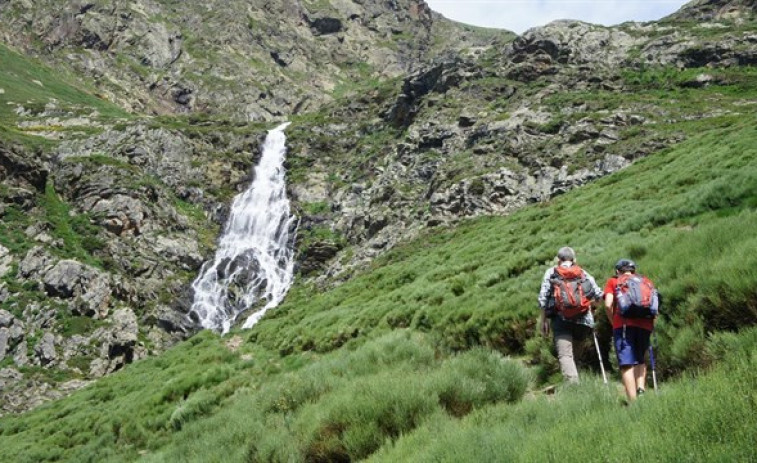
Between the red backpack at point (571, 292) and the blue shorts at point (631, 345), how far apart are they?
788 mm

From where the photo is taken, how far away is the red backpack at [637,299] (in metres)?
5.53

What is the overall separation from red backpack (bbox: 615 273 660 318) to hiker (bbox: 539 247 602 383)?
798mm

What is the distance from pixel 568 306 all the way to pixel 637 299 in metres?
1.04

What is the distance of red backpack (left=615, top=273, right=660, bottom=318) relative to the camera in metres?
5.53

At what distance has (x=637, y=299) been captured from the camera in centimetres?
557

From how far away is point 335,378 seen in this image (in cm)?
805

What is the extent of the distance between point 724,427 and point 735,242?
4.96 meters

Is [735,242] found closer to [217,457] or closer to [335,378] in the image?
[335,378]

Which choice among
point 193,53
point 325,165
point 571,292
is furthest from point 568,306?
point 193,53

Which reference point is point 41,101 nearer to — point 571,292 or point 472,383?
point 472,383

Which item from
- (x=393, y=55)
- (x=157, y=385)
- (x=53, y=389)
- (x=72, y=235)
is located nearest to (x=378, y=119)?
(x=72, y=235)

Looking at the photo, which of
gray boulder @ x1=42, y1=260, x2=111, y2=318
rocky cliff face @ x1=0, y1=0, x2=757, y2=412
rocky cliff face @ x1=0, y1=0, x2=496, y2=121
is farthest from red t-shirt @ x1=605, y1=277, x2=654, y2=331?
rocky cliff face @ x1=0, y1=0, x2=496, y2=121

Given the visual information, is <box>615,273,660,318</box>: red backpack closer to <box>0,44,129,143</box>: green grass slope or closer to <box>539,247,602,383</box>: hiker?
<box>539,247,602,383</box>: hiker

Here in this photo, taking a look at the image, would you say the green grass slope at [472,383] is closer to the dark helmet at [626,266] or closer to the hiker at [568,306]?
the hiker at [568,306]
